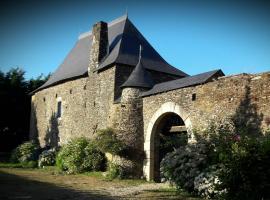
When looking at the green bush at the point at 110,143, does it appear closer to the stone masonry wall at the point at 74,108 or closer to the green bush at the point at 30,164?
the stone masonry wall at the point at 74,108

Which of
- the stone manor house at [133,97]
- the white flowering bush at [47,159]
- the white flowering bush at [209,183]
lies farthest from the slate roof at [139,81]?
the white flowering bush at [47,159]

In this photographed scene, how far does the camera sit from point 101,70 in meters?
16.1

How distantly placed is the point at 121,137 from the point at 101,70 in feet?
14.7

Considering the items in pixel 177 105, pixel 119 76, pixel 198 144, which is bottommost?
pixel 198 144

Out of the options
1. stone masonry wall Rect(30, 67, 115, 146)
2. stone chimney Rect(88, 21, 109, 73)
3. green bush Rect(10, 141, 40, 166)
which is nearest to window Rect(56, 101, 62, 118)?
stone masonry wall Rect(30, 67, 115, 146)

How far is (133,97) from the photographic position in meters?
13.2

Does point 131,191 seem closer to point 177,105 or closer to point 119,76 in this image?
point 177,105

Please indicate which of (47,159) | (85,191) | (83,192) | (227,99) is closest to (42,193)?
(83,192)

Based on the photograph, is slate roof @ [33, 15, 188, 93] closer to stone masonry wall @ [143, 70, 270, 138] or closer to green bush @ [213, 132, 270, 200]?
stone masonry wall @ [143, 70, 270, 138]

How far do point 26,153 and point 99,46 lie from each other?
772 centimetres

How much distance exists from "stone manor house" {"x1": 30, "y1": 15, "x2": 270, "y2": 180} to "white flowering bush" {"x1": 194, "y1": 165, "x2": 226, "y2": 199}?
5.84ft

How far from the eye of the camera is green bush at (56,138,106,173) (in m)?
14.0

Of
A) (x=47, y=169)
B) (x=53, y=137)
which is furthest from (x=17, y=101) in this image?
(x=47, y=169)

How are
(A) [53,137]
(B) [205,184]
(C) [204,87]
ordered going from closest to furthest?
(B) [205,184] → (C) [204,87] → (A) [53,137]
